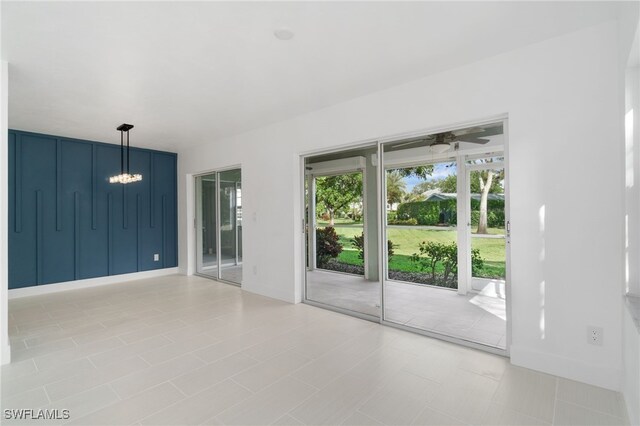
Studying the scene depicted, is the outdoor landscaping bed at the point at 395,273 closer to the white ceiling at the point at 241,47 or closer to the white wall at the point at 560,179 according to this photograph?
the white wall at the point at 560,179

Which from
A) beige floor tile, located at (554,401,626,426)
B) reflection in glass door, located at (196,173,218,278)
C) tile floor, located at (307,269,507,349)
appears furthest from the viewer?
reflection in glass door, located at (196,173,218,278)

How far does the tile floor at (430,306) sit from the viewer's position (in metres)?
3.42

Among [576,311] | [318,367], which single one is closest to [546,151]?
[576,311]

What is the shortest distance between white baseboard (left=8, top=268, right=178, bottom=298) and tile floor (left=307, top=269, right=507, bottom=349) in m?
3.46

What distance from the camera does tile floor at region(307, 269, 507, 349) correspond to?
11.2ft

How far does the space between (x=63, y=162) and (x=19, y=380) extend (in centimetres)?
426

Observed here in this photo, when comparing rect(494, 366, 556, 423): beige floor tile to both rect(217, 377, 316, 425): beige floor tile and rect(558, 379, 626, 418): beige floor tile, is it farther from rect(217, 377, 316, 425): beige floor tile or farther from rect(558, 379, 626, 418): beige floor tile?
rect(217, 377, 316, 425): beige floor tile

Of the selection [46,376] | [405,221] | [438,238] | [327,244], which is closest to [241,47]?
[405,221]

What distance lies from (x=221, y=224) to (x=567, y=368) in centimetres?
555

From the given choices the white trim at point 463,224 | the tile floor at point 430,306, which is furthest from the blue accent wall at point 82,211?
the white trim at point 463,224

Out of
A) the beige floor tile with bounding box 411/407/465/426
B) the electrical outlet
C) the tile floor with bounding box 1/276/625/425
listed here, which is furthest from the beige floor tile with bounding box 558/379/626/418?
the beige floor tile with bounding box 411/407/465/426

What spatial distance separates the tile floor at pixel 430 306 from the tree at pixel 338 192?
123 centimetres

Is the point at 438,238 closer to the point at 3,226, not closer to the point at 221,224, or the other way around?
the point at 221,224

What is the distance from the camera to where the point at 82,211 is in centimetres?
573
